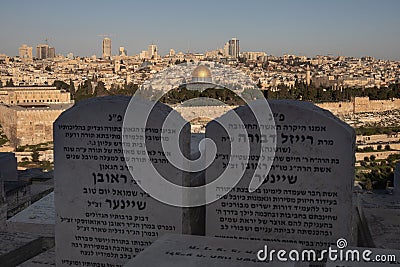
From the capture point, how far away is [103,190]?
3348mm

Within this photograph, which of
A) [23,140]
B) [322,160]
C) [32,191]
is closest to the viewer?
[322,160]

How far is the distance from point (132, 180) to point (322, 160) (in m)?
1.13

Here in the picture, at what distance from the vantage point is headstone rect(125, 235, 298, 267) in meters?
2.32

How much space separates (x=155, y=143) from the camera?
3.23 meters

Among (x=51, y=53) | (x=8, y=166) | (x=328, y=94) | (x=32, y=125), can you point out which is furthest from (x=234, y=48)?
(x=8, y=166)

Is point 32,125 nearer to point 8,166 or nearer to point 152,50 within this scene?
point 8,166

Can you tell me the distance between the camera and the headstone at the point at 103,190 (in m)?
3.25

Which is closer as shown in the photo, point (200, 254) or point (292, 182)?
point (200, 254)

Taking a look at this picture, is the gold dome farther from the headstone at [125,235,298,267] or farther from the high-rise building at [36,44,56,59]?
the high-rise building at [36,44,56,59]

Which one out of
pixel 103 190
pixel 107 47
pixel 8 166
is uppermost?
pixel 107 47

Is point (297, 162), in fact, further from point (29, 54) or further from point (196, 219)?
point (29, 54)

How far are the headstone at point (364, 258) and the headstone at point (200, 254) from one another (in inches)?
7.7

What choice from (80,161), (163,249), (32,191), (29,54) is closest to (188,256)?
(163,249)

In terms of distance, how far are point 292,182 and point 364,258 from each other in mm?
862
